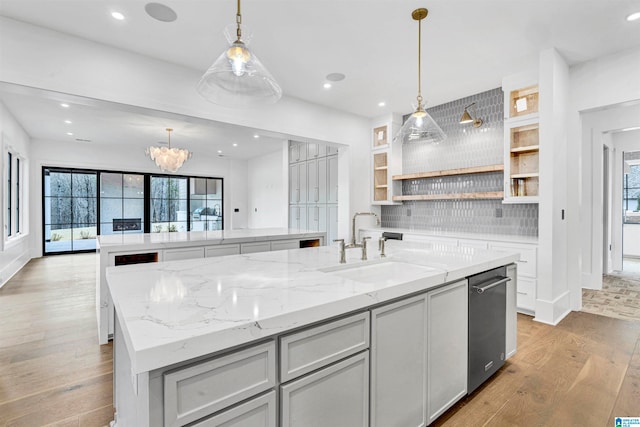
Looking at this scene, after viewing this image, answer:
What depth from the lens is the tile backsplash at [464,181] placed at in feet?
13.8

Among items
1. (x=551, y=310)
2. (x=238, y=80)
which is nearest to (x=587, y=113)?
(x=551, y=310)

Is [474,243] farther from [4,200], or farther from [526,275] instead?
[4,200]

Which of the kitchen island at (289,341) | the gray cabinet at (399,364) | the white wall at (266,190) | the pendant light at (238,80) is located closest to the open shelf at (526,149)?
the kitchen island at (289,341)

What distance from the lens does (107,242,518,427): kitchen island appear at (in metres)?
0.89

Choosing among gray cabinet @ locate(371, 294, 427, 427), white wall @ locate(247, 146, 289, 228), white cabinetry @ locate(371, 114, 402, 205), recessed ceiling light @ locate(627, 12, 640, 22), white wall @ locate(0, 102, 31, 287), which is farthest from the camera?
white wall @ locate(247, 146, 289, 228)

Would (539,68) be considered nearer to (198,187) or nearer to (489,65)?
(489,65)

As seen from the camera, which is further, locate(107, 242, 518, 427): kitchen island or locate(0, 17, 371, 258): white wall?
locate(0, 17, 371, 258): white wall

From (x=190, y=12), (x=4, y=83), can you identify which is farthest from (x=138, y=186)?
(x=190, y=12)

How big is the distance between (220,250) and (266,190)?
6.16m

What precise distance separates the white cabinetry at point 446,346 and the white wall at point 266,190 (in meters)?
6.48

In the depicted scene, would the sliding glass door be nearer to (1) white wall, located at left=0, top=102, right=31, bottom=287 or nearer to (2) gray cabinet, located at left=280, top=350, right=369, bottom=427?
(1) white wall, located at left=0, top=102, right=31, bottom=287

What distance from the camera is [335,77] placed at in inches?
154

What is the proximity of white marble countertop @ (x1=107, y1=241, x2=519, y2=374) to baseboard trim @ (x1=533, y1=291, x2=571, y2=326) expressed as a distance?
1652mm

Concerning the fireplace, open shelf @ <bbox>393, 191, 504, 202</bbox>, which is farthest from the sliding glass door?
open shelf @ <bbox>393, 191, 504, 202</bbox>
